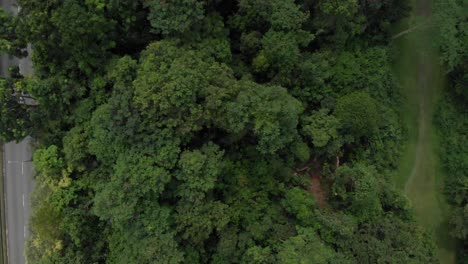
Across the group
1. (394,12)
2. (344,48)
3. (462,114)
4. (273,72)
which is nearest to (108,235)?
(273,72)

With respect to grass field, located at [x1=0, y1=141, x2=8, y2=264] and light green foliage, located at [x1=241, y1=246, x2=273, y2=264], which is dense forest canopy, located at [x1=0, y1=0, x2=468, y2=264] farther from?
grass field, located at [x1=0, y1=141, x2=8, y2=264]

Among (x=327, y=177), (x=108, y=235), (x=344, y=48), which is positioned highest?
(x=344, y=48)

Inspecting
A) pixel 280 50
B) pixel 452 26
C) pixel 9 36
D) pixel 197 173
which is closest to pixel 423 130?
pixel 452 26

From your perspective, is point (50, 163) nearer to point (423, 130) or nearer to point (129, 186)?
point (129, 186)

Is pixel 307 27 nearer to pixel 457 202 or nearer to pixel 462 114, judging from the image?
pixel 462 114

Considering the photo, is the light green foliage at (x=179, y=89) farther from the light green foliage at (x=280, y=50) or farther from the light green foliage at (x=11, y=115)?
the light green foliage at (x=11, y=115)

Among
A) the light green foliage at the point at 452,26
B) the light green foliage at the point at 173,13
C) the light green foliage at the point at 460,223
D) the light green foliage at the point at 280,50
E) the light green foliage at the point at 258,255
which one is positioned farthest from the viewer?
the light green foliage at the point at 460,223

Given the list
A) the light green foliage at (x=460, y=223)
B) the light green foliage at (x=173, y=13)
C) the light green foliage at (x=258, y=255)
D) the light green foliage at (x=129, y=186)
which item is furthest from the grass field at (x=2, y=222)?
the light green foliage at (x=460, y=223)
